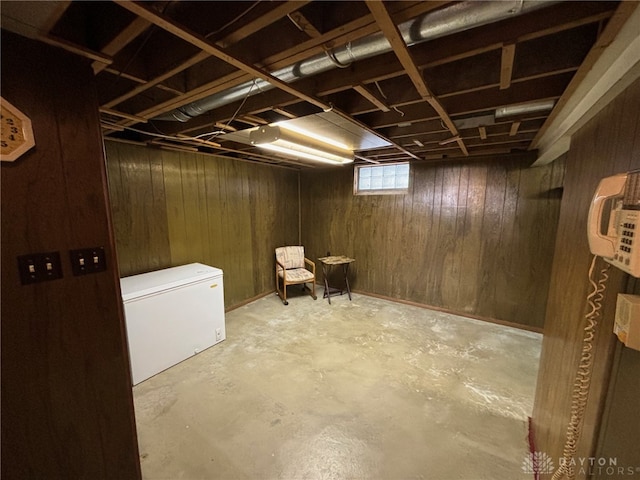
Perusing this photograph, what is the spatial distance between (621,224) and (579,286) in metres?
0.59

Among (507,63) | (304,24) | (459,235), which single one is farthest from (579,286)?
(459,235)

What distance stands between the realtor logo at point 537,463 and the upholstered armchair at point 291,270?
2.92 m

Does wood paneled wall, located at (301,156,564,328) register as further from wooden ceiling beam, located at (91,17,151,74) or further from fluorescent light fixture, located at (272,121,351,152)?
wooden ceiling beam, located at (91,17,151,74)

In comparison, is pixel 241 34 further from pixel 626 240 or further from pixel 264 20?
pixel 626 240

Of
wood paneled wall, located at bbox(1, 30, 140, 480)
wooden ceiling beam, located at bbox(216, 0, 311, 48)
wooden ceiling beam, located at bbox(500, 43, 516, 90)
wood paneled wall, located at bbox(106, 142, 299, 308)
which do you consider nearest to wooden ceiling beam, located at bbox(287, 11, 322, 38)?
wooden ceiling beam, located at bbox(216, 0, 311, 48)

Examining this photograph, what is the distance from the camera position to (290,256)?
445 cm

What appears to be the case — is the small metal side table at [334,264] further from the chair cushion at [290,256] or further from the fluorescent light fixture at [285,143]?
the fluorescent light fixture at [285,143]

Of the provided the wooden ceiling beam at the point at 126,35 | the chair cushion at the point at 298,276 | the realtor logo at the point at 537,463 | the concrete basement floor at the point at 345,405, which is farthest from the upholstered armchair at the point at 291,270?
the wooden ceiling beam at the point at 126,35

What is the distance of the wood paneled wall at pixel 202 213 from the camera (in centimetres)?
266

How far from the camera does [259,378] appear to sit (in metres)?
2.30

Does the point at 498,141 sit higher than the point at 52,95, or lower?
higher

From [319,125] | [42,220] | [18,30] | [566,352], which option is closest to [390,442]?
[566,352]

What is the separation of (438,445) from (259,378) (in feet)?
4.80

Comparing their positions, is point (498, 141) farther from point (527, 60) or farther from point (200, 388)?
point (200, 388)
